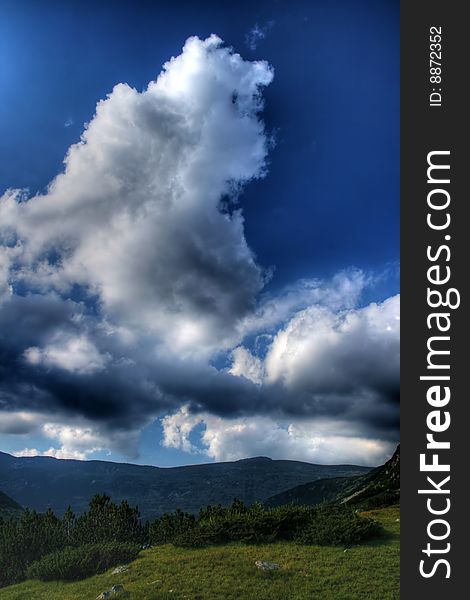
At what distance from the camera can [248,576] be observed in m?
32.7

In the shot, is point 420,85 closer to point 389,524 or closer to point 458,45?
point 458,45

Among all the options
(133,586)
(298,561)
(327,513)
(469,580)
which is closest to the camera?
(469,580)

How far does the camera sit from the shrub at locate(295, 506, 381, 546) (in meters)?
39.0

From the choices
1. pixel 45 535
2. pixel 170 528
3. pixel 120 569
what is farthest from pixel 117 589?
pixel 45 535

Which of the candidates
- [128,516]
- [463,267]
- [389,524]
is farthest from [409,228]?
[128,516]

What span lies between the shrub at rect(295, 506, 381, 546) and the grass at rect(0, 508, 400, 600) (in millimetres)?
1080

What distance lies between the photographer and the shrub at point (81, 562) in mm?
37938

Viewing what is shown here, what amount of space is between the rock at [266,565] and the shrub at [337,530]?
655cm

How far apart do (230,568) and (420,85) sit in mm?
32381

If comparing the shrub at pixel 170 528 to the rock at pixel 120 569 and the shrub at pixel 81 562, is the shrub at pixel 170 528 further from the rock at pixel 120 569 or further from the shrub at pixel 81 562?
the rock at pixel 120 569

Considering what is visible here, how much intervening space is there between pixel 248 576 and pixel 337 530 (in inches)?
402

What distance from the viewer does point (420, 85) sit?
20.4 metres

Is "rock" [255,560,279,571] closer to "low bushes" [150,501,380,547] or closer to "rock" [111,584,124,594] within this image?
"low bushes" [150,501,380,547]

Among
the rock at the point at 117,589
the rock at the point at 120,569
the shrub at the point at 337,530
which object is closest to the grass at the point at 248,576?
the rock at the point at 120,569
